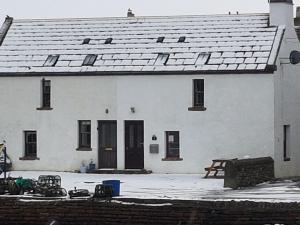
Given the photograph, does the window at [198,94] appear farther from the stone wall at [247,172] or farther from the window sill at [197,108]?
the stone wall at [247,172]

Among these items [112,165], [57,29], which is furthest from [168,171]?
[57,29]

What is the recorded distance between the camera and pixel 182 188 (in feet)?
126

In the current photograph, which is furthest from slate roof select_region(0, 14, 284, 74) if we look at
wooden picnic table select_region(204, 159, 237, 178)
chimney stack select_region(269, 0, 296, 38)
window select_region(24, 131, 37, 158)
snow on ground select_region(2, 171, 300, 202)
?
snow on ground select_region(2, 171, 300, 202)

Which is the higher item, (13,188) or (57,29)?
(57,29)

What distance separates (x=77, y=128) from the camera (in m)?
46.2

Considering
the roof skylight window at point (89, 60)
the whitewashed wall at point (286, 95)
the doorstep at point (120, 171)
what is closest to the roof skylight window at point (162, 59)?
the roof skylight window at point (89, 60)

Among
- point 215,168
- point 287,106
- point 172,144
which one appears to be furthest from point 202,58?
point 215,168

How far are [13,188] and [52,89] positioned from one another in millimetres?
10569

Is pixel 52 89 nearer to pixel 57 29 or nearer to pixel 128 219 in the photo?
pixel 57 29

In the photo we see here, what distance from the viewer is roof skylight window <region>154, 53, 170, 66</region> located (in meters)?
45.4

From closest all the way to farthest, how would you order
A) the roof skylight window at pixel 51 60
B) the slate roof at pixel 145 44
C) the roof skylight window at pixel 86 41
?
the slate roof at pixel 145 44 < the roof skylight window at pixel 51 60 < the roof skylight window at pixel 86 41

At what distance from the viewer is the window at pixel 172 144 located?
147 feet

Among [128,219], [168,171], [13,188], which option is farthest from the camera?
[168,171]

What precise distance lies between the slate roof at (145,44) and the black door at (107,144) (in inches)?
98.6
